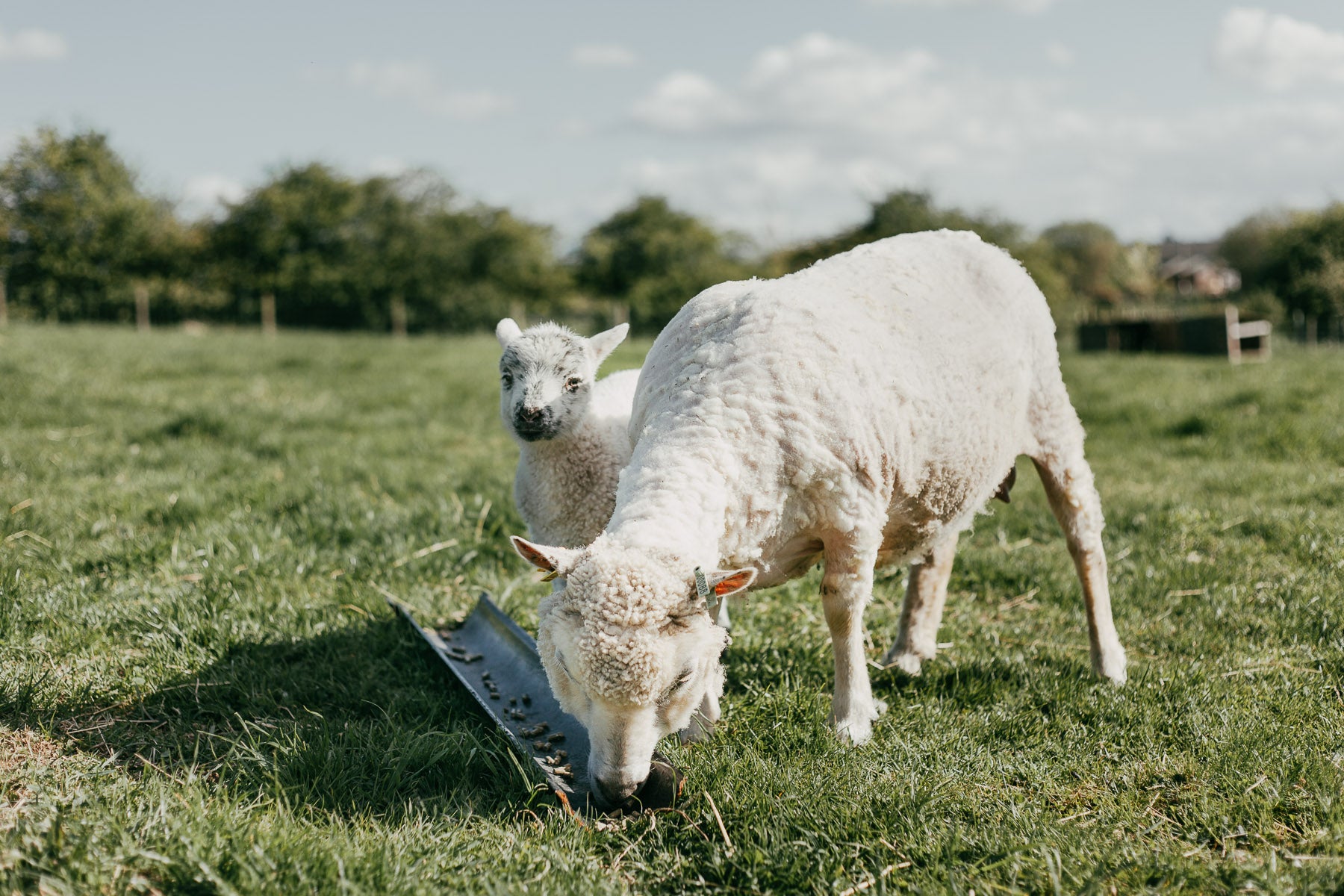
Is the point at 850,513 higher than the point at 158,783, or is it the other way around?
the point at 850,513

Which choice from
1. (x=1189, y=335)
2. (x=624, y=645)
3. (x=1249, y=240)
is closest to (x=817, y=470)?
(x=624, y=645)

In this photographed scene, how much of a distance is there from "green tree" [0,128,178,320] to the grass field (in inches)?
1617

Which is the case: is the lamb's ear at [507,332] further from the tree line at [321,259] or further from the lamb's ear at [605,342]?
the tree line at [321,259]

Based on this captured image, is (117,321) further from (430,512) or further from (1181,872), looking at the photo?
(1181,872)

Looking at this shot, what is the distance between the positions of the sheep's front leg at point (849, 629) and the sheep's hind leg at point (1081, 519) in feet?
4.77

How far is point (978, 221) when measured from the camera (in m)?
30.0

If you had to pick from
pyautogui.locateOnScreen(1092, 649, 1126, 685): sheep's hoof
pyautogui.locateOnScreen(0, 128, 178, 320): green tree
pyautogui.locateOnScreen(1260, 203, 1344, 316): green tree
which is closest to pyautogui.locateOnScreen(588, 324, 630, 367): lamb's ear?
pyautogui.locateOnScreen(1092, 649, 1126, 685): sheep's hoof

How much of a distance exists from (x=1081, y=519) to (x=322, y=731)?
3.45 metres

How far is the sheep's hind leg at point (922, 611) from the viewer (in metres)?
4.46

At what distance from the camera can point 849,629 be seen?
3492mm

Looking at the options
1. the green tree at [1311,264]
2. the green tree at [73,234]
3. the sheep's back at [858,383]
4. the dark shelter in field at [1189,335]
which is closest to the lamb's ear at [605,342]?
the sheep's back at [858,383]

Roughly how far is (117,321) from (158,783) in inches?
1785

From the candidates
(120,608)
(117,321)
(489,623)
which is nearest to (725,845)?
(489,623)

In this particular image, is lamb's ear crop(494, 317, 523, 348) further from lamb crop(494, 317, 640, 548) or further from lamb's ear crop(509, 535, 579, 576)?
lamb's ear crop(509, 535, 579, 576)
